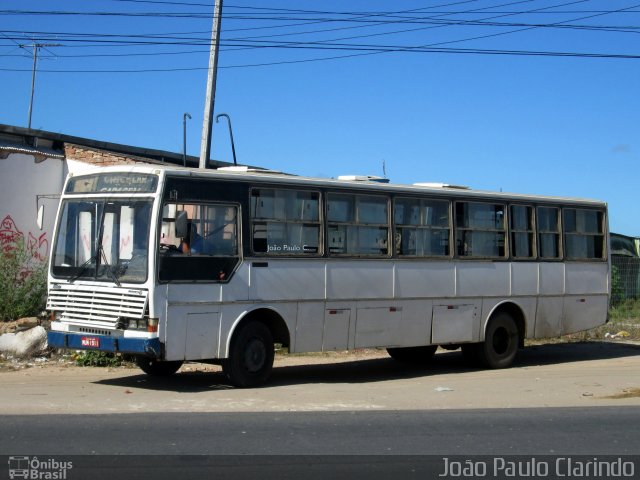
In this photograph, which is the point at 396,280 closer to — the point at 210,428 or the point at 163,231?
the point at 163,231

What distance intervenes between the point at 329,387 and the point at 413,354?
4485 mm

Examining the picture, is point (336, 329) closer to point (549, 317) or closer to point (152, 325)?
point (152, 325)

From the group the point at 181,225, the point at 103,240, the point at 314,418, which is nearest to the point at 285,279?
the point at 181,225

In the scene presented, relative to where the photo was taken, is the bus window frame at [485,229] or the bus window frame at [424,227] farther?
the bus window frame at [485,229]

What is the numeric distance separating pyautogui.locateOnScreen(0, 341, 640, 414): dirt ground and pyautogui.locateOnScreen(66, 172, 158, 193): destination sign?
9.30 feet

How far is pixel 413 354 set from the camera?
704 inches

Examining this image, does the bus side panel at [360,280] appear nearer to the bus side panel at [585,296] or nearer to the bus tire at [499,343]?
the bus tire at [499,343]

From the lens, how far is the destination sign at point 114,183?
12.4m

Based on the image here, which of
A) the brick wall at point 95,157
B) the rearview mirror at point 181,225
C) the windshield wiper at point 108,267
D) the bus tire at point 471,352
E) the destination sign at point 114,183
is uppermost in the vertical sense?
the brick wall at point 95,157

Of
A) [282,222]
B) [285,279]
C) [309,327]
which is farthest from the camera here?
[309,327]

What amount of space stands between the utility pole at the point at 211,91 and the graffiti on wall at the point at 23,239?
4.20 meters

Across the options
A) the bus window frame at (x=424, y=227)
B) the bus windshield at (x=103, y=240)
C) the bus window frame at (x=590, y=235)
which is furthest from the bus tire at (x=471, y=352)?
the bus windshield at (x=103, y=240)

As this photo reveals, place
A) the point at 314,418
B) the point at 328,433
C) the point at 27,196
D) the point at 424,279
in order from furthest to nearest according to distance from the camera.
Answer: the point at 27,196 → the point at 424,279 → the point at 314,418 → the point at 328,433

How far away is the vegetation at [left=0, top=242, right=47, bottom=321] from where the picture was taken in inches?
691
